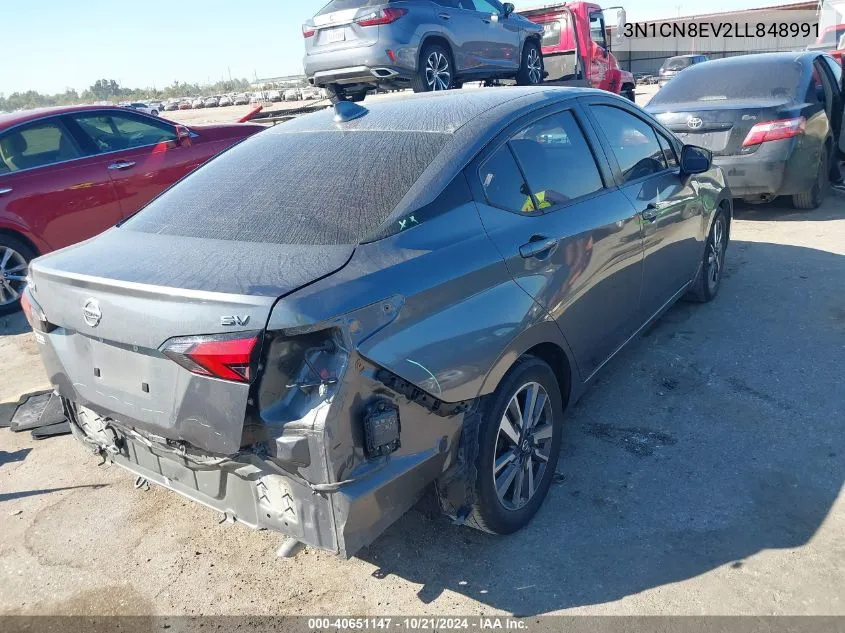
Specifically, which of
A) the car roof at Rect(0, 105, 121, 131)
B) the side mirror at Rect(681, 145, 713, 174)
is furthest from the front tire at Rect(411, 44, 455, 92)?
the side mirror at Rect(681, 145, 713, 174)

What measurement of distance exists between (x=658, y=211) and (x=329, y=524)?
2.74m

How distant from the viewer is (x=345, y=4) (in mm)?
9172

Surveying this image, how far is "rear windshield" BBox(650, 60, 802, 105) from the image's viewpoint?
24.1ft

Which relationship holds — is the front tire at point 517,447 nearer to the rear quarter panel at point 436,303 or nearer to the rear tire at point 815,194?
the rear quarter panel at point 436,303

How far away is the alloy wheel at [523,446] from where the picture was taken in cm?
278

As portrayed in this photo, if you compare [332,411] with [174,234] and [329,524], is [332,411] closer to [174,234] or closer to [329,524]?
[329,524]

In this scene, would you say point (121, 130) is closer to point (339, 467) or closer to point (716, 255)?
point (716, 255)

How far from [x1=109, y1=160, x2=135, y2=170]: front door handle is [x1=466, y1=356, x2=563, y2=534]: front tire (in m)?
5.26

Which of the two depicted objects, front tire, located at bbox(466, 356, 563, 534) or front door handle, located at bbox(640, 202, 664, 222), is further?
front door handle, located at bbox(640, 202, 664, 222)

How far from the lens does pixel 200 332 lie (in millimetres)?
2111

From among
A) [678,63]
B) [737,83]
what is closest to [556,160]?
[737,83]

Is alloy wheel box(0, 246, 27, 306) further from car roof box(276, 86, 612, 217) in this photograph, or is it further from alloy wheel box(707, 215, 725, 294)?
alloy wheel box(707, 215, 725, 294)

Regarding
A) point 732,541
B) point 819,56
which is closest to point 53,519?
point 732,541

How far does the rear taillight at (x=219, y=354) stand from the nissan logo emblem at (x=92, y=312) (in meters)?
0.39
